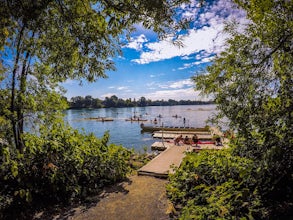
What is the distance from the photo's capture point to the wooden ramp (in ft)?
23.5

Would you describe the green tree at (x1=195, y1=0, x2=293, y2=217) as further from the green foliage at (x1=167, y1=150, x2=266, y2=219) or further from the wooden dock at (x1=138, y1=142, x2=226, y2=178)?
the wooden dock at (x1=138, y1=142, x2=226, y2=178)

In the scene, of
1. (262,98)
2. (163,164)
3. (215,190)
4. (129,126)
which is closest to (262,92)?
(262,98)

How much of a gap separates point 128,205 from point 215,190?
2140 millimetres

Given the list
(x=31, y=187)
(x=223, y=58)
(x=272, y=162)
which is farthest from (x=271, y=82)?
(x=31, y=187)

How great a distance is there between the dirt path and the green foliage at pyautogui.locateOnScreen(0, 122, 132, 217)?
0.59 metres

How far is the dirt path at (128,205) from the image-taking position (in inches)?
165

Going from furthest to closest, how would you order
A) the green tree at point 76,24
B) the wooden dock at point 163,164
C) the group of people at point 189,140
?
the group of people at point 189,140 → the wooden dock at point 163,164 → the green tree at point 76,24

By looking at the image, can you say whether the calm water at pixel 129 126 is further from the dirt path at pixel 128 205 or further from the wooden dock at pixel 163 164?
the dirt path at pixel 128 205

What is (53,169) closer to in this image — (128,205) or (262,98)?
(128,205)

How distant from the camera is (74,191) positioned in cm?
501

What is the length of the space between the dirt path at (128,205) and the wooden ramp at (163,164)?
1.06 meters

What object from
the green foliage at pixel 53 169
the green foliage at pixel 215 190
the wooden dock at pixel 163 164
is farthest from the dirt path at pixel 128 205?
the wooden dock at pixel 163 164

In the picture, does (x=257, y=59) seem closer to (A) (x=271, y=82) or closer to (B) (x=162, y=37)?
(A) (x=271, y=82)

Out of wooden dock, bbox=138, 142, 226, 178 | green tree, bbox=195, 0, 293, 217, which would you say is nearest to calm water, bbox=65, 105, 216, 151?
green tree, bbox=195, 0, 293, 217
